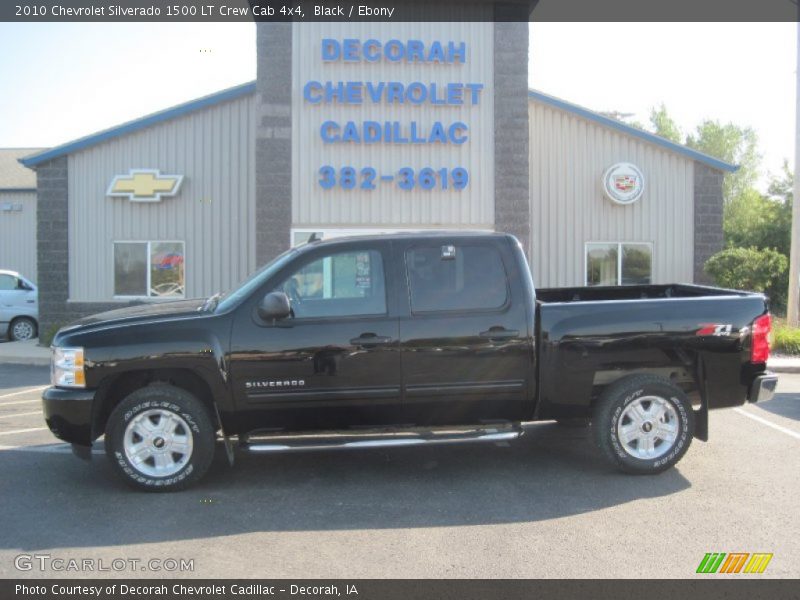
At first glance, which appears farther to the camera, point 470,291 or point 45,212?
point 45,212

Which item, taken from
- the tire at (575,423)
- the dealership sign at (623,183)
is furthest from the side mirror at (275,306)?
the dealership sign at (623,183)

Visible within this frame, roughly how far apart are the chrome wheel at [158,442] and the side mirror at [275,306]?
3.29 feet

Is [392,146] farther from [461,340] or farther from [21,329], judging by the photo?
[21,329]

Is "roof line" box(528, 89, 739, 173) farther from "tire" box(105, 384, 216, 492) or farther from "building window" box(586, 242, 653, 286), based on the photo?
"tire" box(105, 384, 216, 492)

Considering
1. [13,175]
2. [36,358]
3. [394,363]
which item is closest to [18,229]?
[13,175]

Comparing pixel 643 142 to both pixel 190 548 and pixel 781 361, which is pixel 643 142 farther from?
pixel 190 548

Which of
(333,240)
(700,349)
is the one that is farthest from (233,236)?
(700,349)

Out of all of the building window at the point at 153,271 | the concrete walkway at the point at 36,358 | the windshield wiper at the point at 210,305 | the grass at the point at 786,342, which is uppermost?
the building window at the point at 153,271

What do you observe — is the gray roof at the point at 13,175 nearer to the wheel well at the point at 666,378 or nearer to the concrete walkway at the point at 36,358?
the concrete walkway at the point at 36,358

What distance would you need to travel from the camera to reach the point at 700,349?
19.6ft

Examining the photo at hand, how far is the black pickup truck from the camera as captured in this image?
553cm

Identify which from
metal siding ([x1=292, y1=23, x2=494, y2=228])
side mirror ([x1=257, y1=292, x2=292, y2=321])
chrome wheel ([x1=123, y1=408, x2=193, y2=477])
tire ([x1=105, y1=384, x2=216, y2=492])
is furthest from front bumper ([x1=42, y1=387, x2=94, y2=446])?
metal siding ([x1=292, y1=23, x2=494, y2=228])

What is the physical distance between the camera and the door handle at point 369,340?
5.62 m

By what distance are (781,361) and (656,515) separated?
9.89 m
